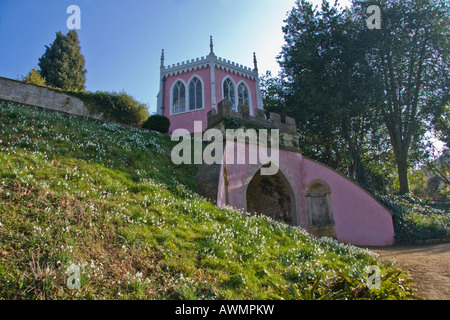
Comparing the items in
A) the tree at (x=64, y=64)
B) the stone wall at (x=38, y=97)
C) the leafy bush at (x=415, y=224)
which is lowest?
the leafy bush at (x=415, y=224)

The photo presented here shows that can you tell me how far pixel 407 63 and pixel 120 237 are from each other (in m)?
21.2

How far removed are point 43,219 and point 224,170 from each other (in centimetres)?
719

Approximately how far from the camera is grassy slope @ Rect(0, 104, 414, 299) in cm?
378

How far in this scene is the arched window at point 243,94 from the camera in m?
26.3

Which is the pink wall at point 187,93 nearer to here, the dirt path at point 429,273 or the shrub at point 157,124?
the shrub at point 157,124

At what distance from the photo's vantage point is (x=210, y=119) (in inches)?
526

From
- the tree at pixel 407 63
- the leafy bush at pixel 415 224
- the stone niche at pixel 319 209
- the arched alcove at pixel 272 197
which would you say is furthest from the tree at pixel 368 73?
the arched alcove at pixel 272 197

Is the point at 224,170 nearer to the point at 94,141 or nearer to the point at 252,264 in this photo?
the point at 94,141

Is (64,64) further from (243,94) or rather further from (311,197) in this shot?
(311,197)

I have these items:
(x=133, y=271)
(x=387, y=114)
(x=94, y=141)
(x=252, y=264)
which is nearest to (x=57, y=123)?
(x=94, y=141)

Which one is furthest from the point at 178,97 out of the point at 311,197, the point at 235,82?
the point at 311,197

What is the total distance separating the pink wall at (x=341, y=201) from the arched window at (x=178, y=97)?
1412cm

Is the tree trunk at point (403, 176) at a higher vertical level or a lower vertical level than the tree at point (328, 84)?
lower

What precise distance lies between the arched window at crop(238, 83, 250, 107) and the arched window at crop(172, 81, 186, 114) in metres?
5.08
